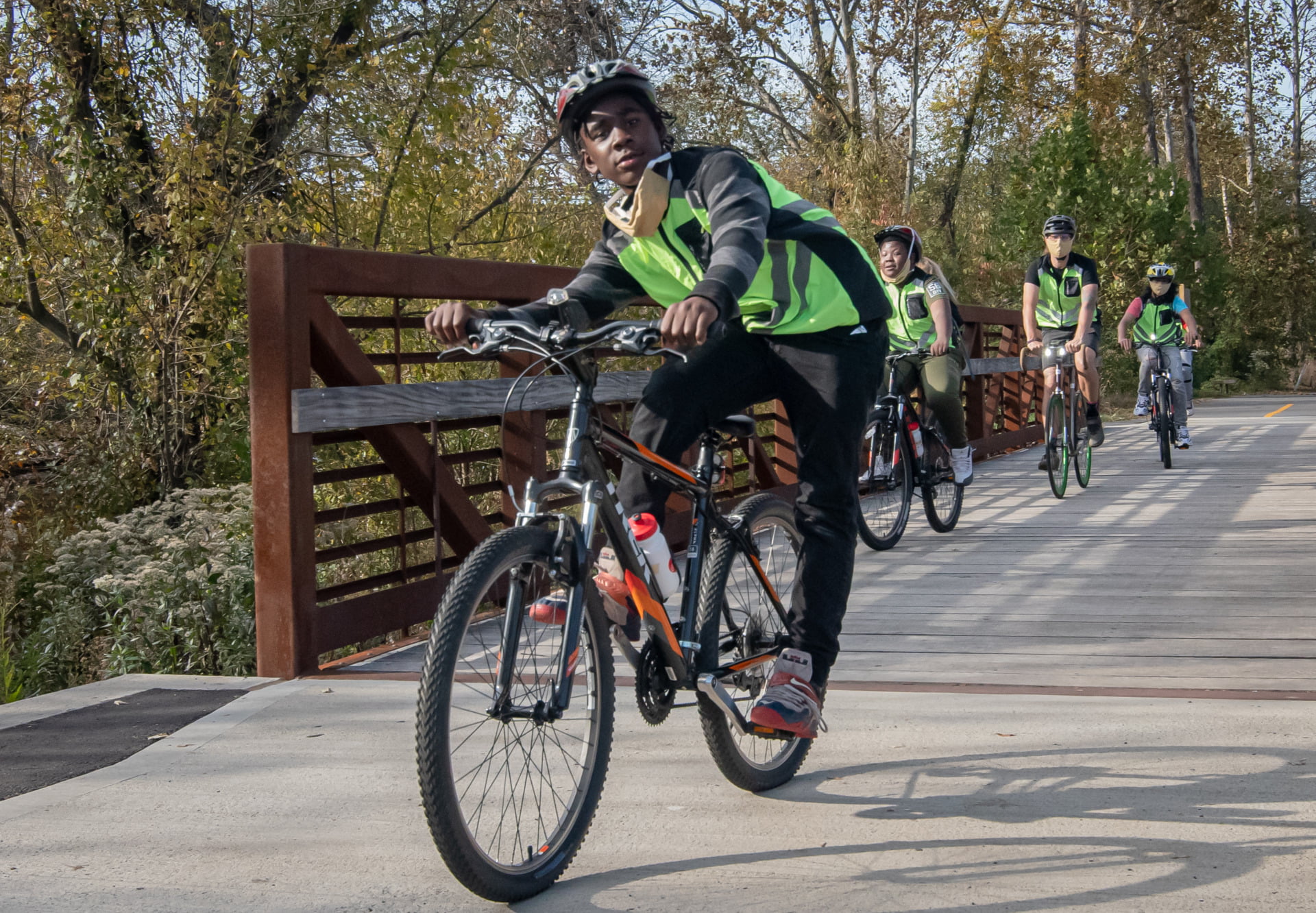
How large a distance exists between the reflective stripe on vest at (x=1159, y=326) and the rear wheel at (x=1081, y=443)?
96.6 inches

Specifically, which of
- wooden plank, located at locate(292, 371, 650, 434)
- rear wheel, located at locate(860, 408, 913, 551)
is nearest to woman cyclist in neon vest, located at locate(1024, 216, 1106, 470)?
rear wheel, located at locate(860, 408, 913, 551)

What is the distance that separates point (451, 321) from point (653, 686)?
92 cm

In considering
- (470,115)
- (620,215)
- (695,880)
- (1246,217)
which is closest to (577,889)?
(695,880)

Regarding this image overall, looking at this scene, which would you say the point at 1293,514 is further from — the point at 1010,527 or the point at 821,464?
the point at 821,464

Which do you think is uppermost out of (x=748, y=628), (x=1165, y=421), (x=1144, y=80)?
(x=1144, y=80)

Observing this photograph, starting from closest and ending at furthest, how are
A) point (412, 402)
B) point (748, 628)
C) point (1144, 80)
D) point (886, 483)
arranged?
point (748, 628)
point (412, 402)
point (886, 483)
point (1144, 80)

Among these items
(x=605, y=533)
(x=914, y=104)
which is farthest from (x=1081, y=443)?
(x=914, y=104)

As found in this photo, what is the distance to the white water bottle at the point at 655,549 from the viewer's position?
10.5 feet

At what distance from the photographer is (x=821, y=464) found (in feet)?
11.6

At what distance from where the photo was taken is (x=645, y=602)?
3.12 m

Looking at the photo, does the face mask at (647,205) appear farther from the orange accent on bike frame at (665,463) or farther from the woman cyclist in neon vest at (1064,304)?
the woman cyclist in neon vest at (1064,304)

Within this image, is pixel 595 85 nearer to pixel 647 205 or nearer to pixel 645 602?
pixel 647 205

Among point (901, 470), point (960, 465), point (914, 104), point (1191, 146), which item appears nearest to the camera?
point (901, 470)

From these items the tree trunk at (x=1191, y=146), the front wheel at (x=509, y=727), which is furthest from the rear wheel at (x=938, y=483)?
the tree trunk at (x=1191, y=146)
